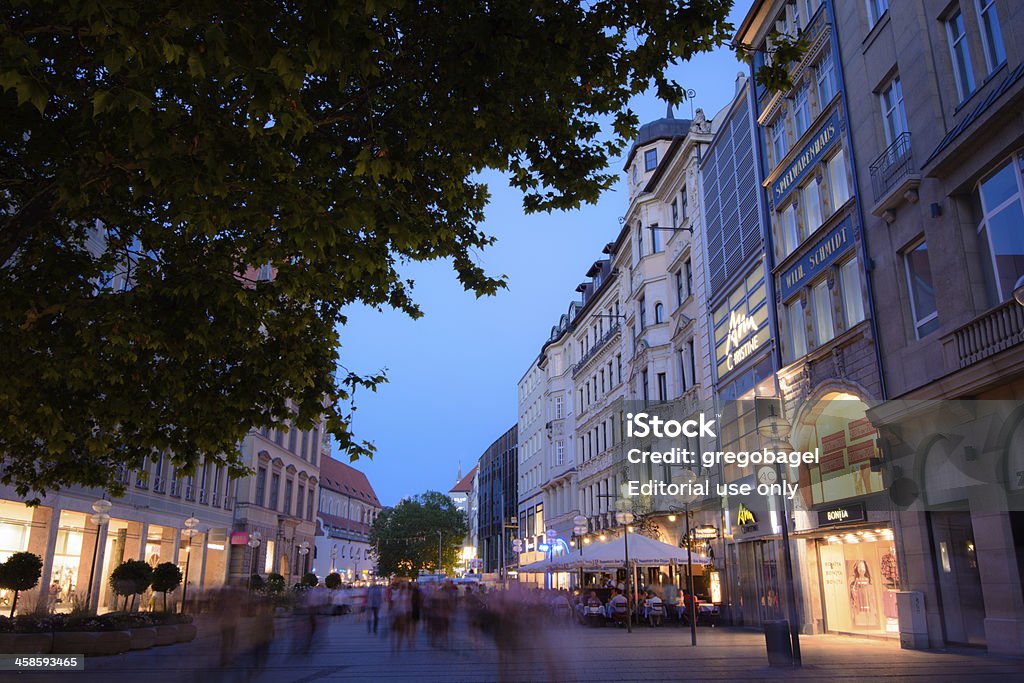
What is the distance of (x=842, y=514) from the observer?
19922mm

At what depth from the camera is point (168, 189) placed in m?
7.19

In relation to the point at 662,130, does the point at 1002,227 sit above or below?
below

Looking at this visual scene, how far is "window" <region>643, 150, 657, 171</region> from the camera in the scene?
131 ft

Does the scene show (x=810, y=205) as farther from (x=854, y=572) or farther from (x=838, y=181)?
(x=854, y=572)

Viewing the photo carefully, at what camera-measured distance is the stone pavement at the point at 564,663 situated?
12617mm

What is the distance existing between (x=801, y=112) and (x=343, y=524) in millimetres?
89450

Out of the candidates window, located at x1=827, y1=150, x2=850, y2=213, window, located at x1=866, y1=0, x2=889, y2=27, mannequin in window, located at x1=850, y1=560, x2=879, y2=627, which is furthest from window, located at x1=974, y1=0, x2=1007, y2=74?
mannequin in window, located at x1=850, y1=560, x2=879, y2=627

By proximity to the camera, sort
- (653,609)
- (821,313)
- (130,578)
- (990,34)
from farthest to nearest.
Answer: (653,609) < (130,578) < (821,313) < (990,34)

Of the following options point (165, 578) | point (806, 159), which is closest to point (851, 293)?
point (806, 159)

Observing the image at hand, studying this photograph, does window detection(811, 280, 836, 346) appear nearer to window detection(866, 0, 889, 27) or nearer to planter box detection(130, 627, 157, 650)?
window detection(866, 0, 889, 27)

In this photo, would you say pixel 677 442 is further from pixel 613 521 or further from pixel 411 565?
pixel 411 565

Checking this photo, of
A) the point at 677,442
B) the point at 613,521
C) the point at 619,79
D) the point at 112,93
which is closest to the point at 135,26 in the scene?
the point at 112,93

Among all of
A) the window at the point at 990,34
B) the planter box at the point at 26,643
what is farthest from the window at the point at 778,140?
the planter box at the point at 26,643

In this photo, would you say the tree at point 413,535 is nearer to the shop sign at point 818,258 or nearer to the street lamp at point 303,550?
the street lamp at point 303,550
